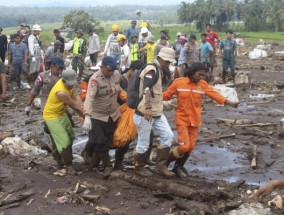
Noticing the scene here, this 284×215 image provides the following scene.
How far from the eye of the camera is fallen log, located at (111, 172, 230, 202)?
6.21 meters

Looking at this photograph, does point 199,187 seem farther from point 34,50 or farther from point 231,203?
point 34,50

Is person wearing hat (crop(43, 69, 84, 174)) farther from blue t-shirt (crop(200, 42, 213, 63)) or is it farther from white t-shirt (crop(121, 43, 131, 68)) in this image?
blue t-shirt (crop(200, 42, 213, 63))

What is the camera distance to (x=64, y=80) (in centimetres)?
710

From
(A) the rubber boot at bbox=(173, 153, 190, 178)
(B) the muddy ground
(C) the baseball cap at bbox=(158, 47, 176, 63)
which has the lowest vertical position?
(B) the muddy ground

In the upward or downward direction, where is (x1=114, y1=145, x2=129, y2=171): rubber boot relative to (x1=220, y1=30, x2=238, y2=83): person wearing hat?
downward

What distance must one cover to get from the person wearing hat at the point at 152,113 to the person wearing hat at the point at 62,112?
3.15ft

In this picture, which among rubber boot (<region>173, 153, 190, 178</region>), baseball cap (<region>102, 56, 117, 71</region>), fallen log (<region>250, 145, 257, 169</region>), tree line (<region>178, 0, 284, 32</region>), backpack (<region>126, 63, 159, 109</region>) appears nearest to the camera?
backpack (<region>126, 63, 159, 109</region>)

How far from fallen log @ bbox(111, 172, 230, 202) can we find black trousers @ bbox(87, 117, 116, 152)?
1.40ft

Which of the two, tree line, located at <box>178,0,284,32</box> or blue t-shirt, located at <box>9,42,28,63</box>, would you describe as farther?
tree line, located at <box>178,0,284,32</box>

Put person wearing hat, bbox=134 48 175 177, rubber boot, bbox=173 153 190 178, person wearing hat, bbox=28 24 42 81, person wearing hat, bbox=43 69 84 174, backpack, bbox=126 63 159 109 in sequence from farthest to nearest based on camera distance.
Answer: person wearing hat, bbox=28 24 42 81 → rubber boot, bbox=173 153 190 178 → person wearing hat, bbox=43 69 84 174 → backpack, bbox=126 63 159 109 → person wearing hat, bbox=134 48 175 177

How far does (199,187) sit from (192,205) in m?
0.69

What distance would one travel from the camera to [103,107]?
701 centimetres

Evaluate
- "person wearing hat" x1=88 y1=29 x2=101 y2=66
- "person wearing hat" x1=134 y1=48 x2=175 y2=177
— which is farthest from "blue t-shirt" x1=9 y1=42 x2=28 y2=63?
"person wearing hat" x1=134 y1=48 x2=175 y2=177

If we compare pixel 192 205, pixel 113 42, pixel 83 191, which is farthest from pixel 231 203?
pixel 113 42
